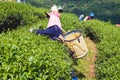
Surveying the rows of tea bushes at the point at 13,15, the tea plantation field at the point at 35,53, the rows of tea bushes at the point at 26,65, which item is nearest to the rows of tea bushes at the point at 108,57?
the tea plantation field at the point at 35,53

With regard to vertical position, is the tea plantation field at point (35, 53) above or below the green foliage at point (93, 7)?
above

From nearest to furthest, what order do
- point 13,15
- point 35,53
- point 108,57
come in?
1. point 35,53
2. point 108,57
3. point 13,15

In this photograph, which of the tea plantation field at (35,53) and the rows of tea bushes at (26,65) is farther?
the tea plantation field at (35,53)

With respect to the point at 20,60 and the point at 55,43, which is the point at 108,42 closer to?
the point at 55,43

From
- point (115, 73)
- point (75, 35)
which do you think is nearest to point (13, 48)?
point (115, 73)

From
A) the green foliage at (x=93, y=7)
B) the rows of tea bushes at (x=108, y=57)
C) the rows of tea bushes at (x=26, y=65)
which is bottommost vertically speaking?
the green foliage at (x=93, y=7)

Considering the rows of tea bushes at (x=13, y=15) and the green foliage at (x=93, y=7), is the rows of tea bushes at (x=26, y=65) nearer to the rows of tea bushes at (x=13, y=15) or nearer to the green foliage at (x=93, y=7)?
the rows of tea bushes at (x=13, y=15)

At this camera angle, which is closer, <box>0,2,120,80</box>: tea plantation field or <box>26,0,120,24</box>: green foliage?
<box>0,2,120,80</box>: tea plantation field

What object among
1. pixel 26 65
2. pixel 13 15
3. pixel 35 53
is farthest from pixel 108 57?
pixel 26 65

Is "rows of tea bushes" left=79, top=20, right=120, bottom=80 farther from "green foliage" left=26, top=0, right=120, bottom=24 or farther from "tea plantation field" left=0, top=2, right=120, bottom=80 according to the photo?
"green foliage" left=26, top=0, right=120, bottom=24

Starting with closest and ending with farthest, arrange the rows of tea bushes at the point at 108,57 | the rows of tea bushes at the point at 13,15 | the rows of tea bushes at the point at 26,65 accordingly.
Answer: the rows of tea bushes at the point at 26,65 → the rows of tea bushes at the point at 108,57 → the rows of tea bushes at the point at 13,15

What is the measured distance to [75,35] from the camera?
10.5 m

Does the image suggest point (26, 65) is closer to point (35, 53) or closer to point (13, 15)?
point (35, 53)

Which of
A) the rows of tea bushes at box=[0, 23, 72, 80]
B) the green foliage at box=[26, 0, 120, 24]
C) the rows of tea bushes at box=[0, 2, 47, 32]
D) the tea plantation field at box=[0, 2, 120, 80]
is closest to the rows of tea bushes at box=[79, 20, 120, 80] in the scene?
the tea plantation field at box=[0, 2, 120, 80]
